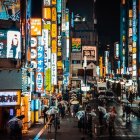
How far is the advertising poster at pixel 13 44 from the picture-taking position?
34906 mm

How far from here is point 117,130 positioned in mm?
36781

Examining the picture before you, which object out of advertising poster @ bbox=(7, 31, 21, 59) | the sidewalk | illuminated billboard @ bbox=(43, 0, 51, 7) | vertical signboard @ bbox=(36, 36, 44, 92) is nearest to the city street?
the sidewalk

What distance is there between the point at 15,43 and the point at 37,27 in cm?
879

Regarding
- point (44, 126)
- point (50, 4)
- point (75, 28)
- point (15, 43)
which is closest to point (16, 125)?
point (15, 43)

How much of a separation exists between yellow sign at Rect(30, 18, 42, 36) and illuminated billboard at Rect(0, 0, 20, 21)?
8147mm

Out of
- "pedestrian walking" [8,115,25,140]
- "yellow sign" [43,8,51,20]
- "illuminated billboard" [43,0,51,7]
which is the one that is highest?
"illuminated billboard" [43,0,51,7]

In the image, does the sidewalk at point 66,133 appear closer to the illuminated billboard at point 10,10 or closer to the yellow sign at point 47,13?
the illuminated billboard at point 10,10

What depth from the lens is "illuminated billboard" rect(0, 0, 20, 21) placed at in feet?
114

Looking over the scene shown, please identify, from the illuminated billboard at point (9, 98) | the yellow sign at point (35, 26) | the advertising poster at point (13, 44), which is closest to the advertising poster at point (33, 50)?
the yellow sign at point (35, 26)

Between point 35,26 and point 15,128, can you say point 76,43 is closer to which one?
point 35,26

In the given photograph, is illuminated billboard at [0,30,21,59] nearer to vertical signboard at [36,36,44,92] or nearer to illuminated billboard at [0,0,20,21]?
illuminated billboard at [0,0,20,21]

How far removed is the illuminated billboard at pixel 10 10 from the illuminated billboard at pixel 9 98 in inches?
198

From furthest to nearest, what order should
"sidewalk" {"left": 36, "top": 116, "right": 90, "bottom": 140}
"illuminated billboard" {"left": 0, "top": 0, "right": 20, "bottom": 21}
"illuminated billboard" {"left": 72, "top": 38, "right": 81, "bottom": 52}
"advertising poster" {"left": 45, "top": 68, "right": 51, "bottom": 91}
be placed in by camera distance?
"illuminated billboard" {"left": 72, "top": 38, "right": 81, "bottom": 52}, "advertising poster" {"left": 45, "top": 68, "right": 51, "bottom": 91}, "illuminated billboard" {"left": 0, "top": 0, "right": 20, "bottom": 21}, "sidewalk" {"left": 36, "top": 116, "right": 90, "bottom": 140}

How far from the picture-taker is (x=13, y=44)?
3525 cm
